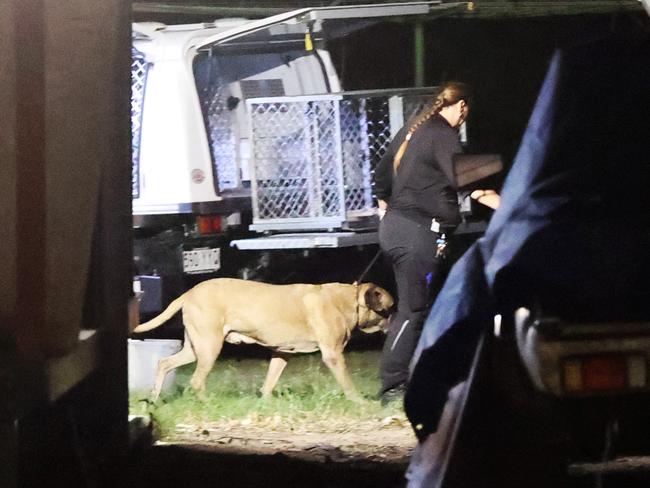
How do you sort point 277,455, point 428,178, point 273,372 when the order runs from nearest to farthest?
point 277,455 → point 428,178 → point 273,372

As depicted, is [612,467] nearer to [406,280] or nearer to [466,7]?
[406,280]

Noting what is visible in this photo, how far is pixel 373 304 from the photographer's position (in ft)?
18.3

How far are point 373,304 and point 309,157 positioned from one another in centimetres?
93

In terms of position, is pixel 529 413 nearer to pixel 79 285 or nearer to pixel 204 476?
pixel 79 285

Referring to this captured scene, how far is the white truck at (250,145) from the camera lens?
16.9ft

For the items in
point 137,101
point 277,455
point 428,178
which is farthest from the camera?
point 137,101

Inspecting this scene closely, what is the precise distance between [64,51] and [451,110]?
3340 mm

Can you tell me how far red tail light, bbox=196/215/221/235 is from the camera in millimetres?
5207

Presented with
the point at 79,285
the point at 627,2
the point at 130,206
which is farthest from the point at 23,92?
the point at 627,2

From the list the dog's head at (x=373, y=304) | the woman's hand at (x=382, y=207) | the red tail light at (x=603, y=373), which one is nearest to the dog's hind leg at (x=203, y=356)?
the dog's head at (x=373, y=304)

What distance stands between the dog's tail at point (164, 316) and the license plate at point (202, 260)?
0.17 metres

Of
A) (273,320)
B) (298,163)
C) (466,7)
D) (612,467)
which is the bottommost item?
(273,320)

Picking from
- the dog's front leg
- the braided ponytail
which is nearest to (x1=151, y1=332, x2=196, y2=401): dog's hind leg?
the dog's front leg

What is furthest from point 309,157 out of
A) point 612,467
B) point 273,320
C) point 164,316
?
point 612,467
